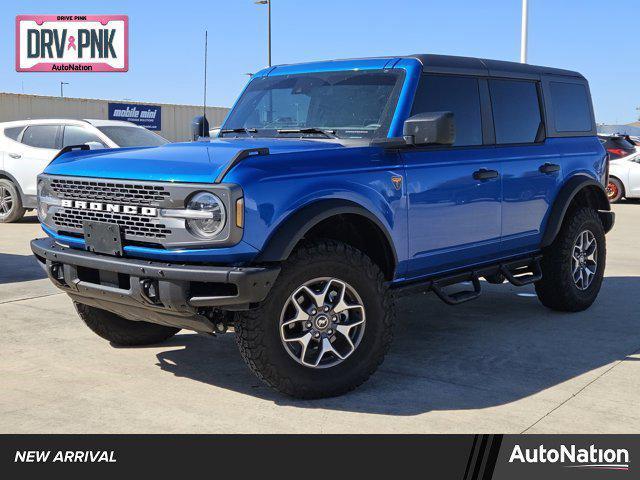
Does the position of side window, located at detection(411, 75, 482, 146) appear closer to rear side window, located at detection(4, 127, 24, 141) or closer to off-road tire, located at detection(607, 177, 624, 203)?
rear side window, located at detection(4, 127, 24, 141)

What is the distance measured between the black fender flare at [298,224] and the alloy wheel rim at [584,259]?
2.85 meters

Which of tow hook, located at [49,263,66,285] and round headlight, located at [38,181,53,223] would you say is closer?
tow hook, located at [49,263,66,285]

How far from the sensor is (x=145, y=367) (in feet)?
17.0

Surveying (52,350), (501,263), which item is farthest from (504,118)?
(52,350)

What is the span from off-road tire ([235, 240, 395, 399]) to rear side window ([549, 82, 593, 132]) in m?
2.71

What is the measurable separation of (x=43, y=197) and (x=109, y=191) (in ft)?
2.52

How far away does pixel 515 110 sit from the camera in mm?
6141

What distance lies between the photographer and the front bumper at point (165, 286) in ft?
13.2

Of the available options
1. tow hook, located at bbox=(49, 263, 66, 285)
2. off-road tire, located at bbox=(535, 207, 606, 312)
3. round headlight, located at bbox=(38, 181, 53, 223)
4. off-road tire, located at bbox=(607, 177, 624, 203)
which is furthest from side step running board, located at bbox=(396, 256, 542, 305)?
off-road tire, located at bbox=(607, 177, 624, 203)

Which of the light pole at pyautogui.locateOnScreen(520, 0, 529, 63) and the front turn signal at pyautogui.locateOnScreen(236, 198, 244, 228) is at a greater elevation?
the light pole at pyautogui.locateOnScreen(520, 0, 529, 63)

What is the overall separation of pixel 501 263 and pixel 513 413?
1.84 m

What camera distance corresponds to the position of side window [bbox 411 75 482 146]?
531 cm

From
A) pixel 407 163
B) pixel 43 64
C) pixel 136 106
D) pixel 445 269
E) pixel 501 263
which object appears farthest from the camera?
pixel 136 106

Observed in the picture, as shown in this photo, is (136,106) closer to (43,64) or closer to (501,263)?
(43,64)
